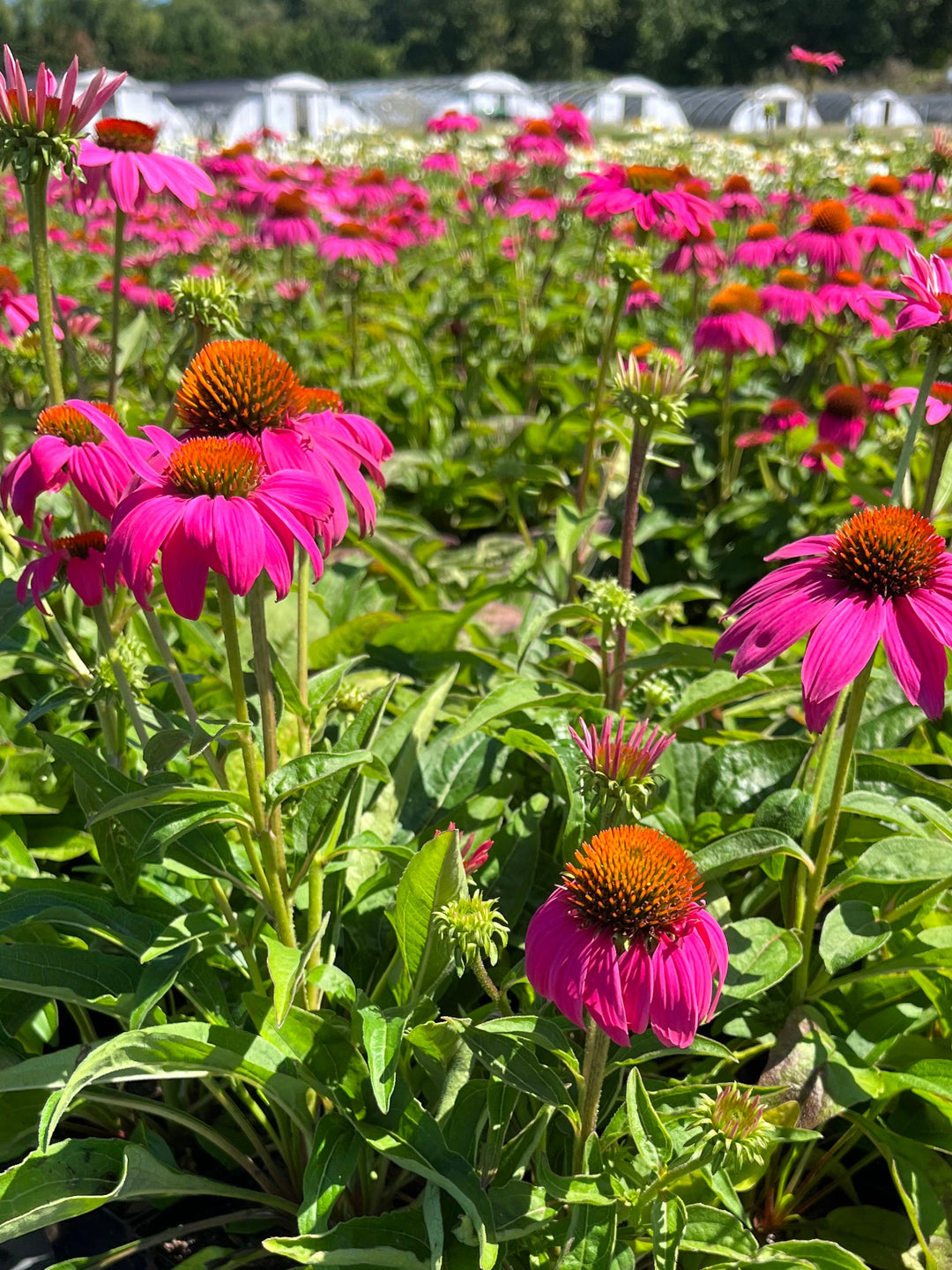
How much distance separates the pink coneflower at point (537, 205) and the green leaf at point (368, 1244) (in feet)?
14.4

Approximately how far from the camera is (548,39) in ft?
194

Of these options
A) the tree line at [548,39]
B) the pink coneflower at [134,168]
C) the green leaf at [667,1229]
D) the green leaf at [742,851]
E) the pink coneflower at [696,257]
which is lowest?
the green leaf at [667,1229]

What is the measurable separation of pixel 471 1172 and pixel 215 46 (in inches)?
3014

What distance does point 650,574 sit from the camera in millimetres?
3996

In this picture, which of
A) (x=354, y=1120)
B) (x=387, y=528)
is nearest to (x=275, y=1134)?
(x=354, y=1120)

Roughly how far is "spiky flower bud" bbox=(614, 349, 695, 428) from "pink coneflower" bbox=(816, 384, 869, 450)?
162cm

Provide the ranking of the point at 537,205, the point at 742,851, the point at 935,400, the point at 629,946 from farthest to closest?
the point at 537,205 < the point at 935,400 < the point at 742,851 < the point at 629,946

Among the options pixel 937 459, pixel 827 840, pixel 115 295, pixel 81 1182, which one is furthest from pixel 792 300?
pixel 81 1182

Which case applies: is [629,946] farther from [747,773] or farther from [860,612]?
[747,773]

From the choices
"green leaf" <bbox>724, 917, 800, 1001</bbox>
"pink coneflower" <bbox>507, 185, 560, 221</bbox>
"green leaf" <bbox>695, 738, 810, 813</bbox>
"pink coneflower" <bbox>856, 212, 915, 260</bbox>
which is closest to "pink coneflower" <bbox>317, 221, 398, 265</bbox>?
"pink coneflower" <bbox>507, 185, 560, 221</bbox>

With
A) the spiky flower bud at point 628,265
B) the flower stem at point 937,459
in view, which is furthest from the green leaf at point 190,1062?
the spiky flower bud at point 628,265

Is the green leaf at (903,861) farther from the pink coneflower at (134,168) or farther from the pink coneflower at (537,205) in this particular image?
the pink coneflower at (537,205)

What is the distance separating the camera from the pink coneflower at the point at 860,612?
4.38 feet

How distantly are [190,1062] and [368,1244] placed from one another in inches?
13.8
